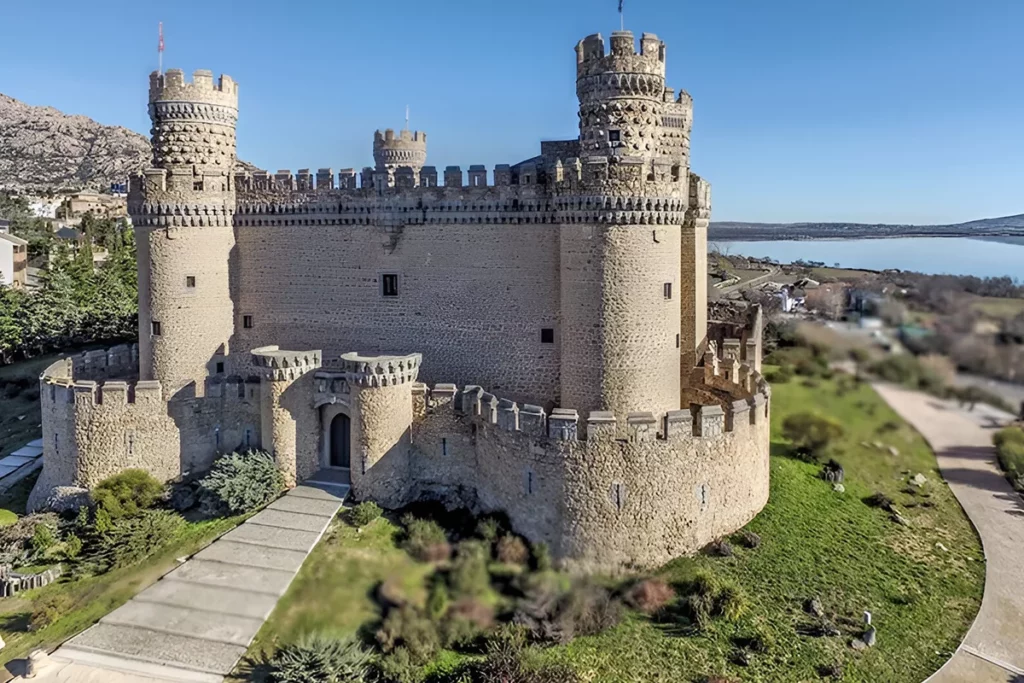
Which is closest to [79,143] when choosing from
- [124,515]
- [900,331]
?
[124,515]

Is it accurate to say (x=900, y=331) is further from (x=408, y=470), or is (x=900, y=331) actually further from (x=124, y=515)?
(x=124, y=515)

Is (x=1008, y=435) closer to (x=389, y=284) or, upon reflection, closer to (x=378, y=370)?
(x=378, y=370)

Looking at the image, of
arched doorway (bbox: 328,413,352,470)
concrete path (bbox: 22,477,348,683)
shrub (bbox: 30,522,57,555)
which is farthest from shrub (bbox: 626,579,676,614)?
shrub (bbox: 30,522,57,555)

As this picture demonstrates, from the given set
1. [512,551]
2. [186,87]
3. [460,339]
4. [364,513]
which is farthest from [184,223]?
[512,551]

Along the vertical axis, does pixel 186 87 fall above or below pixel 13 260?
above

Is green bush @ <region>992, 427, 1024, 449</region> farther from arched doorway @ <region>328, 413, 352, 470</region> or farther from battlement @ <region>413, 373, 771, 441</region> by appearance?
arched doorway @ <region>328, 413, 352, 470</region>

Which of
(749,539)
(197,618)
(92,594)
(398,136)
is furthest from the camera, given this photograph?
(398,136)
